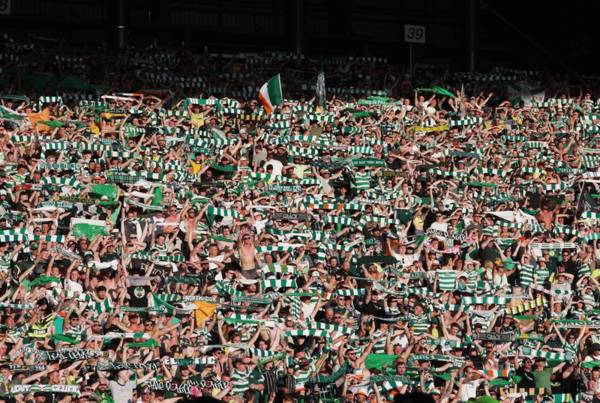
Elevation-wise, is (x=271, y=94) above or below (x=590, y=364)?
above

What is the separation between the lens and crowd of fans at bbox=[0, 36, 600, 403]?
18781mm

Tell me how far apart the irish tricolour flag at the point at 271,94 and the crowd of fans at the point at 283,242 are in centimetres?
21

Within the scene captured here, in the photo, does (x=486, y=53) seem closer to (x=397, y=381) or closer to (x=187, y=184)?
(x=187, y=184)

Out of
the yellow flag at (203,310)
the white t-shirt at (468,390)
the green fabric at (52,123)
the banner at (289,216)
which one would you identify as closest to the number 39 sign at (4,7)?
the green fabric at (52,123)

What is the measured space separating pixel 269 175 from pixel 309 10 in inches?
697

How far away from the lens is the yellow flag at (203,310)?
1993cm

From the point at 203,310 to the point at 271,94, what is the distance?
10.8 metres

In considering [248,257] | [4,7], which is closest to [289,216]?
[248,257]

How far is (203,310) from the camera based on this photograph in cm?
2005

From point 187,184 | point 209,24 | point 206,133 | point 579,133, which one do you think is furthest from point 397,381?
point 209,24

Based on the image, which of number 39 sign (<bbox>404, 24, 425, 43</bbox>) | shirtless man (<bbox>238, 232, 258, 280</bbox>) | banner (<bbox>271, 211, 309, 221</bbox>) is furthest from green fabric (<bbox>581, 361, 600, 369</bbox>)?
number 39 sign (<bbox>404, 24, 425, 43</bbox>)

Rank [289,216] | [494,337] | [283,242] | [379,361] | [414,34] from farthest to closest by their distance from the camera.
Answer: [414,34] < [289,216] < [283,242] < [494,337] < [379,361]

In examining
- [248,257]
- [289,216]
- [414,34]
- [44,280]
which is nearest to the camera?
[44,280]

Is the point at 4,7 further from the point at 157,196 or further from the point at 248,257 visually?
the point at 248,257
